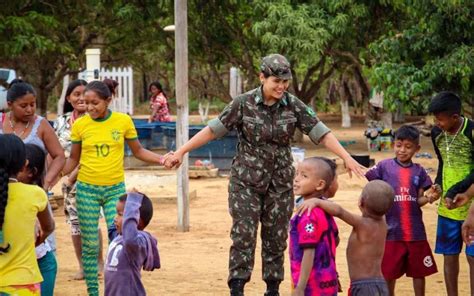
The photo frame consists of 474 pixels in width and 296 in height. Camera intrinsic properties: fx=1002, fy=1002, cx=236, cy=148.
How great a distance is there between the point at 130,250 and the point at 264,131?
5.75 feet

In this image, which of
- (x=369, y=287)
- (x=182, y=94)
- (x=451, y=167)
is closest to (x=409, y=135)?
(x=451, y=167)

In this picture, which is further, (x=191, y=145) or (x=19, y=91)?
(x=191, y=145)

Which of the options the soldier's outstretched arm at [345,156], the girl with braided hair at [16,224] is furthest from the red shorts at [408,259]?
the girl with braided hair at [16,224]

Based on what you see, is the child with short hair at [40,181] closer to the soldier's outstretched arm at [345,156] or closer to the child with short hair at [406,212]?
the soldier's outstretched arm at [345,156]

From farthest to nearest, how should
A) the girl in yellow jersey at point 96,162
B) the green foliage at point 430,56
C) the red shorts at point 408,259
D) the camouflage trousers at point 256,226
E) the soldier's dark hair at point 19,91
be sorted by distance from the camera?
the green foliage at point 430,56
the girl in yellow jersey at point 96,162
the camouflage trousers at point 256,226
the red shorts at point 408,259
the soldier's dark hair at point 19,91

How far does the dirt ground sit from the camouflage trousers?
1021mm

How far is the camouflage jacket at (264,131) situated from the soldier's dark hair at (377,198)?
1.29 m

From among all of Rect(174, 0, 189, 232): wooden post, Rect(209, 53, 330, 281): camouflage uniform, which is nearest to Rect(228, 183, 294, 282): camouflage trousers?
Rect(209, 53, 330, 281): camouflage uniform

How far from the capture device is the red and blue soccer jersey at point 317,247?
18.0 feet

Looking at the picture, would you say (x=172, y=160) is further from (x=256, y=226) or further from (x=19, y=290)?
(x=19, y=290)

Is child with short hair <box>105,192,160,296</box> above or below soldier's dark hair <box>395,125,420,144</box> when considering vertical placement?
below

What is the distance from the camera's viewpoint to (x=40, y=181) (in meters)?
5.90

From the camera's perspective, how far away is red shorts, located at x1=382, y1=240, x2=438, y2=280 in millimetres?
6988

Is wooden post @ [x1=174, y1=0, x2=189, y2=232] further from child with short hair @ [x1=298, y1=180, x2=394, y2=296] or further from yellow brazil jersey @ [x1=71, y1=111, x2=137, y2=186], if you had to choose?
child with short hair @ [x1=298, y1=180, x2=394, y2=296]
